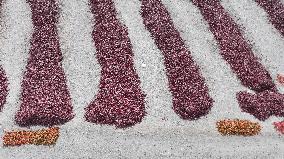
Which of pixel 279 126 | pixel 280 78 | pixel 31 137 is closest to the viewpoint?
pixel 31 137

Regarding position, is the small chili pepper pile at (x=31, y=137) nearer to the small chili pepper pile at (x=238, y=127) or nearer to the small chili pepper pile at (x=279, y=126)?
the small chili pepper pile at (x=238, y=127)

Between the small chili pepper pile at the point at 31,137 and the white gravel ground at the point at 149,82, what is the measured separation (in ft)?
1.02

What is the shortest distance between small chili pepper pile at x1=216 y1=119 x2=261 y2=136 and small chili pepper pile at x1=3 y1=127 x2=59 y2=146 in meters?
8.97

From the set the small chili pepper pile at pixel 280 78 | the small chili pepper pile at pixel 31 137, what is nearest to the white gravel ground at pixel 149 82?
the small chili pepper pile at pixel 31 137

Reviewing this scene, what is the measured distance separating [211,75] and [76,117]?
9.05m

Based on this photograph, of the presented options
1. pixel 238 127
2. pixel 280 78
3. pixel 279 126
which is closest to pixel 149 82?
pixel 238 127

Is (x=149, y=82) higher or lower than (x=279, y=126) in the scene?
lower

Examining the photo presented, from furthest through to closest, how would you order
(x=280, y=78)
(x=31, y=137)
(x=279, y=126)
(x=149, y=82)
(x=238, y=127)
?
(x=280, y=78), (x=149, y=82), (x=279, y=126), (x=238, y=127), (x=31, y=137)

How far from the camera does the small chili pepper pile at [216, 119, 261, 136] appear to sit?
27.9m

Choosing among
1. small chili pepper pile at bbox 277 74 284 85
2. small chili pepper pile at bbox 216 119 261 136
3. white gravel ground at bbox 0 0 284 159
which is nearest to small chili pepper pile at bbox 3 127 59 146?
white gravel ground at bbox 0 0 284 159

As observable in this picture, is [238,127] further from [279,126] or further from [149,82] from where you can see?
[149,82]

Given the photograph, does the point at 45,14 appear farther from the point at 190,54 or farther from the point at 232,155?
the point at 232,155

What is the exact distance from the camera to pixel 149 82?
102 ft

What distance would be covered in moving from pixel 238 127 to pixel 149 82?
620 cm
